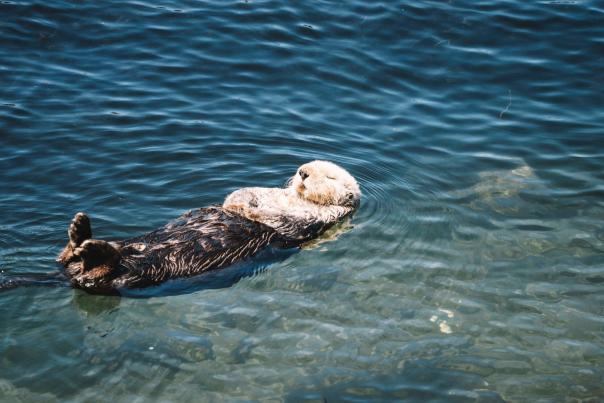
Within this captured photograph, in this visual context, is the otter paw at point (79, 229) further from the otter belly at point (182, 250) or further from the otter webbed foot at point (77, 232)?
the otter belly at point (182, 250)

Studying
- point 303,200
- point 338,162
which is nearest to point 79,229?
point 303,200

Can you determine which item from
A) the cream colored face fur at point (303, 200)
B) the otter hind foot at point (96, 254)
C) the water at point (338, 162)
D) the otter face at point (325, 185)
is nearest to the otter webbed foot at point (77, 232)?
the otter hind foot at point (96, 254)

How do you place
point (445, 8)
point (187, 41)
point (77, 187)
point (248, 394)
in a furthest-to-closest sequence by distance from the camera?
point (445, 8) → point (187, 41) → point (77, 187) → point (248, 394)

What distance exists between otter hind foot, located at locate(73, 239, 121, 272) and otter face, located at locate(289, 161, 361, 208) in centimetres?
198

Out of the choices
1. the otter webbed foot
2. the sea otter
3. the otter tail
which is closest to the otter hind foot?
the sea otter

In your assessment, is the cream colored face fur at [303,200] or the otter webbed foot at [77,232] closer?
the otter webbed foot at [77,232]

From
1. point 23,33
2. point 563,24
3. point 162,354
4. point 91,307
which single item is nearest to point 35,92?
point 23,33

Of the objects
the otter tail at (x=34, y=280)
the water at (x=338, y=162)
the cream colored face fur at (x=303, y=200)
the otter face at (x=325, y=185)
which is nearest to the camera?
the water at (x=338, y=162)

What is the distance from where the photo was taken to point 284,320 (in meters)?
4.97

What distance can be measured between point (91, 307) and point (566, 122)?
582cm

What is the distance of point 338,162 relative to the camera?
24.8ft

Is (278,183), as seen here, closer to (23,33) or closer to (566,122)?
(566,122)

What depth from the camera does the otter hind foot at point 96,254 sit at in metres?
4.80

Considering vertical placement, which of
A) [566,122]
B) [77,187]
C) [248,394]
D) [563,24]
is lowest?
[248,394]
